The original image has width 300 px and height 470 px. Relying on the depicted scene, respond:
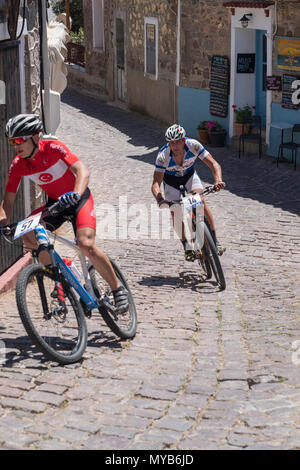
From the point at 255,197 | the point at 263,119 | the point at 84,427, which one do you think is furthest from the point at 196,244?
the point at 263,119

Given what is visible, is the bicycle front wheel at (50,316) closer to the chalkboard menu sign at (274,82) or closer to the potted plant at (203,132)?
the chalkboard menu sign at (274,82)

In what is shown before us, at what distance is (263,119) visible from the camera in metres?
19.0

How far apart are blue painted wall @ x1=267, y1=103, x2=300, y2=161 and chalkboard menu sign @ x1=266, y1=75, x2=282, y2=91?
0.36 m

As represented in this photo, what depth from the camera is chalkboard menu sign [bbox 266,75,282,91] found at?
17.4 meters

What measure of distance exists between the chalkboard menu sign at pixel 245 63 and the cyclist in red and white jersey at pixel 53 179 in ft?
42.9

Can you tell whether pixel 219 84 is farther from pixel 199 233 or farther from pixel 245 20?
pixel 199 233

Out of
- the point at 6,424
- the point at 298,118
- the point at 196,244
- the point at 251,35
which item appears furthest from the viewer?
the point at 251,35

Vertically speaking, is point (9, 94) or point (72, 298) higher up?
point (9, 94)

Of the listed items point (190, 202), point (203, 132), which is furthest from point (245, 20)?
point (190, 202)

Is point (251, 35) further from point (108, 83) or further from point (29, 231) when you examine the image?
point (29, 231)

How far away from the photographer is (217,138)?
19281mm

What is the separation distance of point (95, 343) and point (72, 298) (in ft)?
2.28

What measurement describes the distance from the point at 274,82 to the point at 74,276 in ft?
39.8

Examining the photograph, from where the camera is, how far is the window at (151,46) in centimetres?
2298
